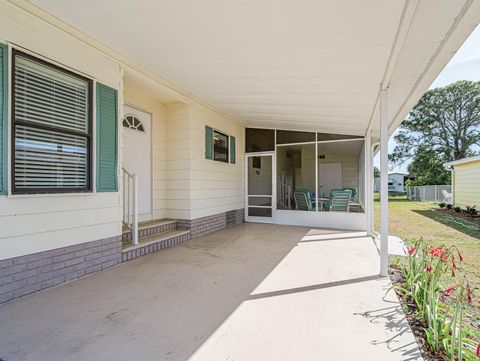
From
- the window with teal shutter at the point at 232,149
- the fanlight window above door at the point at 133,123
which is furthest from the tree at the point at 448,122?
the fanlight window above door at the point at 133,123

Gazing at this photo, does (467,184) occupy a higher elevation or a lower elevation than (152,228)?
higher

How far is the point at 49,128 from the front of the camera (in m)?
3.00

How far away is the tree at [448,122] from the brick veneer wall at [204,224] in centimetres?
2502

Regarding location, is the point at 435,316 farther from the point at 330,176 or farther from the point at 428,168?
the point at 428,168

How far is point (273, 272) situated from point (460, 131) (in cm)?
2786

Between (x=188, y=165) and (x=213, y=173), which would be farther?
(x=213, y=173)

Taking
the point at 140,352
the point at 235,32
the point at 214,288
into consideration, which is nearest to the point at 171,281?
the point at 214,288

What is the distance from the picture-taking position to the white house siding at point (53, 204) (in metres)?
2.67

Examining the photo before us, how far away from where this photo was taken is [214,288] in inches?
120

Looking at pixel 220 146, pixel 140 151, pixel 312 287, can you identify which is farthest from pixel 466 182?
pixel 140 151

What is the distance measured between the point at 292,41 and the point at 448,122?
1105 inches

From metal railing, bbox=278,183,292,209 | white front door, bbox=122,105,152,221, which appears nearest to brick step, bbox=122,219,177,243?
white front door, bbox=122,105,152,221

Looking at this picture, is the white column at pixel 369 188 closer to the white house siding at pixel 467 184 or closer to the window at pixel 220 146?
the window at pixel 220 146

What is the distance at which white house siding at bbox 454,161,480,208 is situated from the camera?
11.0 metres
